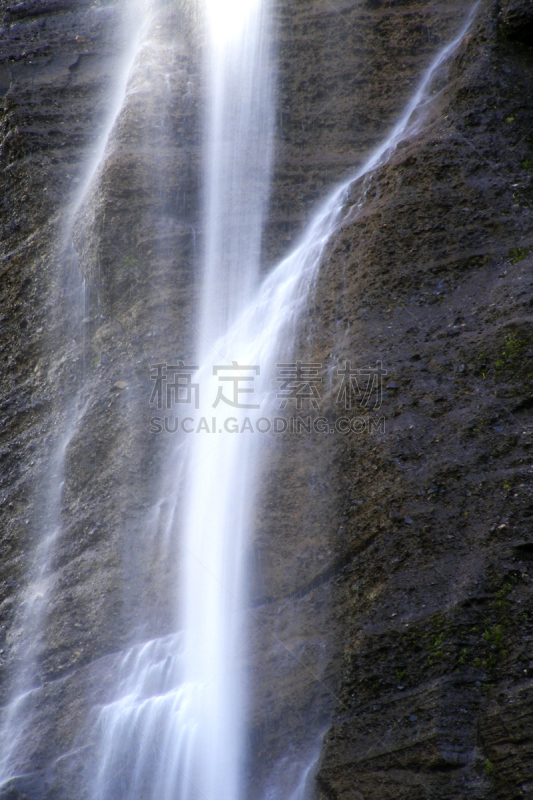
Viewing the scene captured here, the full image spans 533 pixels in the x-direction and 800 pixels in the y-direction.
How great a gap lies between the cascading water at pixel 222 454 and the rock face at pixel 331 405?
22 centimetres

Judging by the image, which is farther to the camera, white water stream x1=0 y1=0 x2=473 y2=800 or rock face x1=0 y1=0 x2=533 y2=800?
white water stream x1=0 y1=0 x2=473 y2=800

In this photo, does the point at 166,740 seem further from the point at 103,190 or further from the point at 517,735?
the point at 103,190

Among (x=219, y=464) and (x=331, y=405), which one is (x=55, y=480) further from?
(x=331, y=405)

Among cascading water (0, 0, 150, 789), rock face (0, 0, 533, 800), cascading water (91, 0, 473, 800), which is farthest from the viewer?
cascading water (0, 0, 150, 789)

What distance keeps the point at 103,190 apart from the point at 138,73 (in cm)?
198

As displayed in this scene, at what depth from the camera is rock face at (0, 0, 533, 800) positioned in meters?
4.33

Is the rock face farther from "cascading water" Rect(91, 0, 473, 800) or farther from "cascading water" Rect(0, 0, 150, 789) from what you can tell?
"cascading water" Rect(91, 0, 473, 800)

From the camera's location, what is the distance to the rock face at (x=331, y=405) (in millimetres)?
4328

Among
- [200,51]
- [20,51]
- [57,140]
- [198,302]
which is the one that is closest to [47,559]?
[198,302]

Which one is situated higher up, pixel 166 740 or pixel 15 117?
pixel 15 117

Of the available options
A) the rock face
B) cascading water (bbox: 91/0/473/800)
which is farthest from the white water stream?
the rock face

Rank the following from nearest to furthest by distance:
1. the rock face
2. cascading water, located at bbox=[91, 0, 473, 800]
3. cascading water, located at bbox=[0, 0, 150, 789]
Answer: the rock face
cascading water, located at bbox=[91, 0, 473, 800]
cascading water, located at bbox=[0, 0, 150, 789]

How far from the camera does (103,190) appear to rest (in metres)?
8.44

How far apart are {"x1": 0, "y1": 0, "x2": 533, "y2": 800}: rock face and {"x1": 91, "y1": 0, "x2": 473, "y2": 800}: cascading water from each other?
0.22 meters
